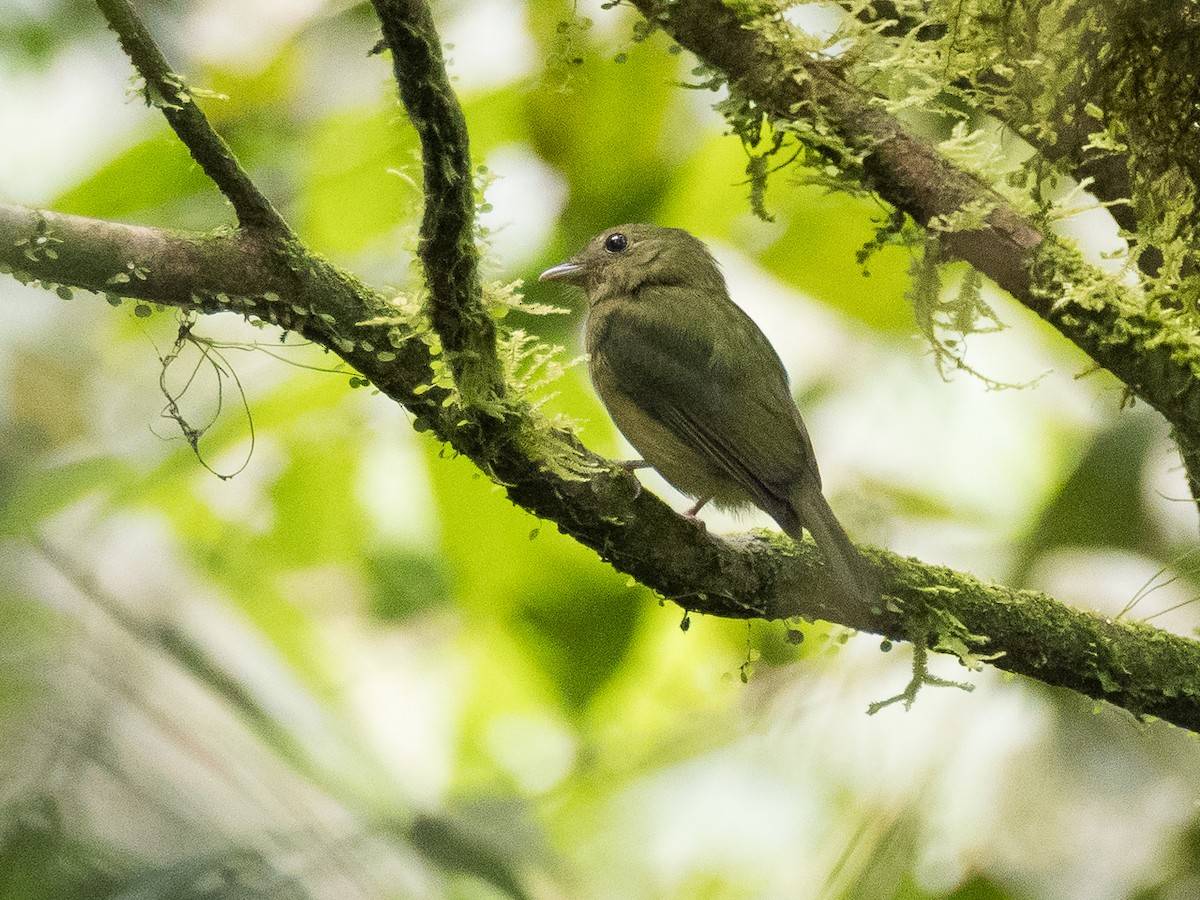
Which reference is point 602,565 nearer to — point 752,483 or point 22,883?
point 752,483

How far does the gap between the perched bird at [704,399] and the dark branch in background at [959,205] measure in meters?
0.88

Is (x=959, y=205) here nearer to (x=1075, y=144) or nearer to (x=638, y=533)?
(x=1075, y=144)

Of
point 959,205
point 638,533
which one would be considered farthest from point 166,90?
point 959,205

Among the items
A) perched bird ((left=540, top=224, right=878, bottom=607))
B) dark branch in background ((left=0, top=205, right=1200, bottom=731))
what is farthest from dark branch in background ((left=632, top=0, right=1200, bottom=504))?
perched bird ((left=540, top=224, right=878, bottom=607))

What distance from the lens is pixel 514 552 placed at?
3.58 m

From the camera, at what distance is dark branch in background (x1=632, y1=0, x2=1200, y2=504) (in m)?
2.22

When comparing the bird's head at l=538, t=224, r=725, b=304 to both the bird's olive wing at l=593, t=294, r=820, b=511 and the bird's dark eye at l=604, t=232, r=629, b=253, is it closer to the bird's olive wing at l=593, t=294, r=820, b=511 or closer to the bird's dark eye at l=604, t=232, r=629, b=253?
the bird's dark eye at l=604, t=232, r=629, b=253

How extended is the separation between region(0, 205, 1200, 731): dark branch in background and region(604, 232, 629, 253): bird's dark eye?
4.51 feet

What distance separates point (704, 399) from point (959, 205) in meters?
1.17

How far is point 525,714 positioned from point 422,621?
0.52 meters

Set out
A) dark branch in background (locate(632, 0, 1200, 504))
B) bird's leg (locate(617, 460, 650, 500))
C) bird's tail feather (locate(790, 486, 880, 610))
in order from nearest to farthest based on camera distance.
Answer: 1. dark branch in background (locate(632, 0, 1200, 504))
2. bird's leg (locate(617, 460, 650, 500))
3. bird's tail feather (locate(790, 486, 880, 610))

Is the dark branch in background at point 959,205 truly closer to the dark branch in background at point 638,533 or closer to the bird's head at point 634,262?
the dark branch in background at point 638,533

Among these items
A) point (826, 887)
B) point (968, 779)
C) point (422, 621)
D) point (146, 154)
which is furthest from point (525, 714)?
point (146, 154)

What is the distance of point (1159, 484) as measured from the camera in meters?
3.96
